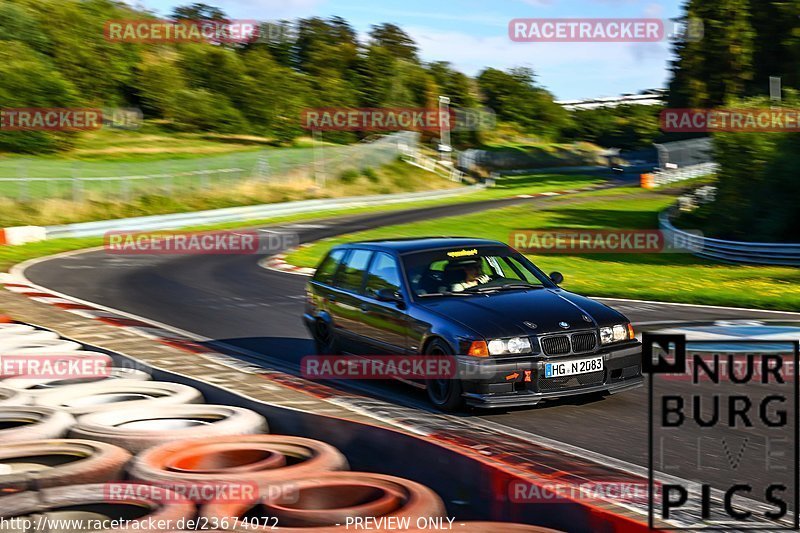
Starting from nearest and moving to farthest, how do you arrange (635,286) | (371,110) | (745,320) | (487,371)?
1. (487,371)
2. (745,320)
3. (635,286)
4. (371,110)

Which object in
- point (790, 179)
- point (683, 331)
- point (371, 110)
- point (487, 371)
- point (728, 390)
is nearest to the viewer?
point (487, 371)

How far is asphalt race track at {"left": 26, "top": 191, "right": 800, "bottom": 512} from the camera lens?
7.94 m

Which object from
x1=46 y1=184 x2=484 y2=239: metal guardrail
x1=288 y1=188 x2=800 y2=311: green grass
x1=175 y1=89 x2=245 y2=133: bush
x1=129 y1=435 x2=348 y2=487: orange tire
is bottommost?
x1=288 y1=188 x2=800 y2=311: green grass

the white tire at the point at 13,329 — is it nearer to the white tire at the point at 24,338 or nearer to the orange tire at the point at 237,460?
the white tire at the point at 24,338

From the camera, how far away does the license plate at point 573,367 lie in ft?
27.4

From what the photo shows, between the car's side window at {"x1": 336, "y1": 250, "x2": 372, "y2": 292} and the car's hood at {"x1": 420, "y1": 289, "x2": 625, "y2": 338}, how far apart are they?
132 cm

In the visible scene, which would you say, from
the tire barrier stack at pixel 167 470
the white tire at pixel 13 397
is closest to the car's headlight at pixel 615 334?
the tire barrier stack at pixel 167 470

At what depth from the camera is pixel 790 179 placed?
28562mm

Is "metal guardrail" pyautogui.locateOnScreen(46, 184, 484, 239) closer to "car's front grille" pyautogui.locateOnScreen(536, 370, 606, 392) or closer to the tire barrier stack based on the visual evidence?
the tire barrier stack

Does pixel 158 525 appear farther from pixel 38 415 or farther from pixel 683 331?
pixel 683 331

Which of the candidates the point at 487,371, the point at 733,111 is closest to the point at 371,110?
the point at 733,111

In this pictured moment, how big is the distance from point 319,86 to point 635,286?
71.1 meters

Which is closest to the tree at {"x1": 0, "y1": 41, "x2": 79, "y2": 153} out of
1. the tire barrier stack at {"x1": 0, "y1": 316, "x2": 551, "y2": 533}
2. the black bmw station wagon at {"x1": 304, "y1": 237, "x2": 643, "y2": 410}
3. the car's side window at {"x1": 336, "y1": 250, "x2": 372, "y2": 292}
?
the car's side window at {"x1": 336, "y1": 250, "x2": 372, "y2": 292}

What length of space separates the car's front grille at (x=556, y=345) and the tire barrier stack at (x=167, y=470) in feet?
7.95
